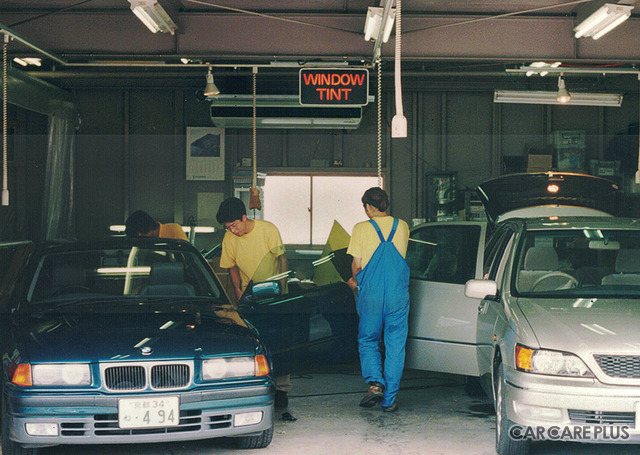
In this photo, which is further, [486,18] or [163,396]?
[486,18]

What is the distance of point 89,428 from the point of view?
404cm

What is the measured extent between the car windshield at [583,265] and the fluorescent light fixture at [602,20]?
6.52 ft

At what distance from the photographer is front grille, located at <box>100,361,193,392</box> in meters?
4.14

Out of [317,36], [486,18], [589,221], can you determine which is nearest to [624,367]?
[589,221]

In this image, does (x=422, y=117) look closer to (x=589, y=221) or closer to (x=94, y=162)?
(x=94, y=162)

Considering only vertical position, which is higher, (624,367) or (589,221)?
(589,221)

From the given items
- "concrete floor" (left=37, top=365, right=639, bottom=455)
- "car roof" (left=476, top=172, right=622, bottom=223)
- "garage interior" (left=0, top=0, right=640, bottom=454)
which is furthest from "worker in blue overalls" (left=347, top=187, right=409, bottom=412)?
"garage interior" (left=0, top=0, right=640, bottom=454)

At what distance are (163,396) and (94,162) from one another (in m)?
8.11

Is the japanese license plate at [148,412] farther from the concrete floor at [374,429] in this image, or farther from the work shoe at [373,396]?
the work shoe at [373,396]

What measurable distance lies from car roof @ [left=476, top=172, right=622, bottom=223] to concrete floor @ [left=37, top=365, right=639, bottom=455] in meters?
1.75

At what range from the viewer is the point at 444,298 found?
617 cm

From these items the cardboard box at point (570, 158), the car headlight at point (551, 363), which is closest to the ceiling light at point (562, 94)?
the cardboard box at point (570, 158)

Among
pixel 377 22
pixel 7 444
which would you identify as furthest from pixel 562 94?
pixel 7 444

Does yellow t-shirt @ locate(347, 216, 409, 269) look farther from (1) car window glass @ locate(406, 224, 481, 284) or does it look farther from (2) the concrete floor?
(2) the concrete floor
